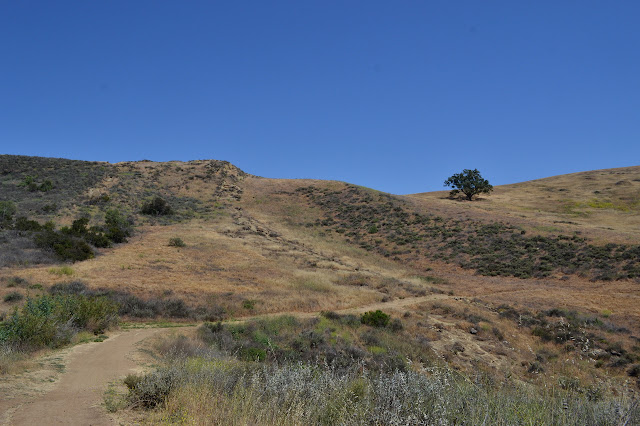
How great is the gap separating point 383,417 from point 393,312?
1696cm

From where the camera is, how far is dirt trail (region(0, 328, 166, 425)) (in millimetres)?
6125

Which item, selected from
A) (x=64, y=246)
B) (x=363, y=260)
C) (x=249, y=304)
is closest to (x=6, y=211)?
(x=64, y=246)

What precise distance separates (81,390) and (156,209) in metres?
44.8

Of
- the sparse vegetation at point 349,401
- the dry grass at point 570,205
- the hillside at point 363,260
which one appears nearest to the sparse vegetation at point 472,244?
the hillside at point 363,260

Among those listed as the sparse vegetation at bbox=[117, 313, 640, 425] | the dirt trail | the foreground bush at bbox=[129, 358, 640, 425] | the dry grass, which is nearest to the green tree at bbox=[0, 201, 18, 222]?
the dirt trail

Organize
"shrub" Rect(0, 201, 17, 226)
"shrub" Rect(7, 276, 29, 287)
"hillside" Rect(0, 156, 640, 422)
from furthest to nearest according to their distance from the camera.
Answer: "shrub" Rect(0, 201, 17, 226) < "shrub" Rect(7, 276, 29, 287) < "hillside" Rect(0, 156, 640, 422)

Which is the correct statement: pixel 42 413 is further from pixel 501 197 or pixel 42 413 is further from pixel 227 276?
pixel 501 197

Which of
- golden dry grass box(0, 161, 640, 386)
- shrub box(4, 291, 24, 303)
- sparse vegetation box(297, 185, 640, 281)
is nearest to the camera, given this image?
shrub box(4, 291, 24, 303)

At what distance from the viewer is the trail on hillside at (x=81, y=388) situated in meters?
6.14

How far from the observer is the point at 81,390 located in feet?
25.6

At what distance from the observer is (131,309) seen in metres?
18.6

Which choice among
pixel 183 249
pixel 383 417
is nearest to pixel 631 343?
pixel 383 417

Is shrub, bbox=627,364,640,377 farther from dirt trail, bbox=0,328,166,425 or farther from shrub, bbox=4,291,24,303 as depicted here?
shrub, bbox=4,291,24,303

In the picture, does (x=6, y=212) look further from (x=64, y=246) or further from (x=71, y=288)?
(x=71, y=288)
